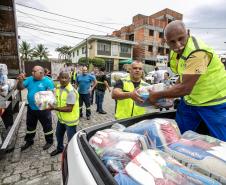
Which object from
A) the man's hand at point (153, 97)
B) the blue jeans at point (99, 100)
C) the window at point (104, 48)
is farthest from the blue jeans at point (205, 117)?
the window at point (104, 48)

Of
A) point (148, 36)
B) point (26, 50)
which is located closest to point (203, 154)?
point (148, 36)

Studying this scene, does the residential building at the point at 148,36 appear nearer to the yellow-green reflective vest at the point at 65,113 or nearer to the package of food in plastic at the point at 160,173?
the yellow-green reflective vest at the point at 65,113

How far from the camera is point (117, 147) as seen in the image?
1.36m

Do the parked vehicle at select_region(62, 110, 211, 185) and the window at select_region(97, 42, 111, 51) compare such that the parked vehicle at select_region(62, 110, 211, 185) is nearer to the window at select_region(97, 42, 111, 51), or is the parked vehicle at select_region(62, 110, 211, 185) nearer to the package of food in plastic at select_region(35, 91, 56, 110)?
the package of food in plastic at select_region(35, 91, 56, 110)

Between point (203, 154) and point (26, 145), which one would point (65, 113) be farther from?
point (203, 154)

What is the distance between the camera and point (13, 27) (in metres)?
5.79

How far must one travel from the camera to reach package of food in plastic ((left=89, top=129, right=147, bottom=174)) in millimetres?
1282

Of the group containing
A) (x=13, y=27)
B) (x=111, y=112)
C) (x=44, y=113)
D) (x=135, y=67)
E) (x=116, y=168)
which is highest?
(x=13, y=27)

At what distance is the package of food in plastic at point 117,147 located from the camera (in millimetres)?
1282

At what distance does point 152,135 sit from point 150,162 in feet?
1.18

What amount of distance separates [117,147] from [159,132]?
340 millimetres

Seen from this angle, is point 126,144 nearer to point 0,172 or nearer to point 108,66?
point 0,172

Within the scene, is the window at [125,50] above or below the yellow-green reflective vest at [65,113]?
above

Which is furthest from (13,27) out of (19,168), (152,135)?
(152,135)
